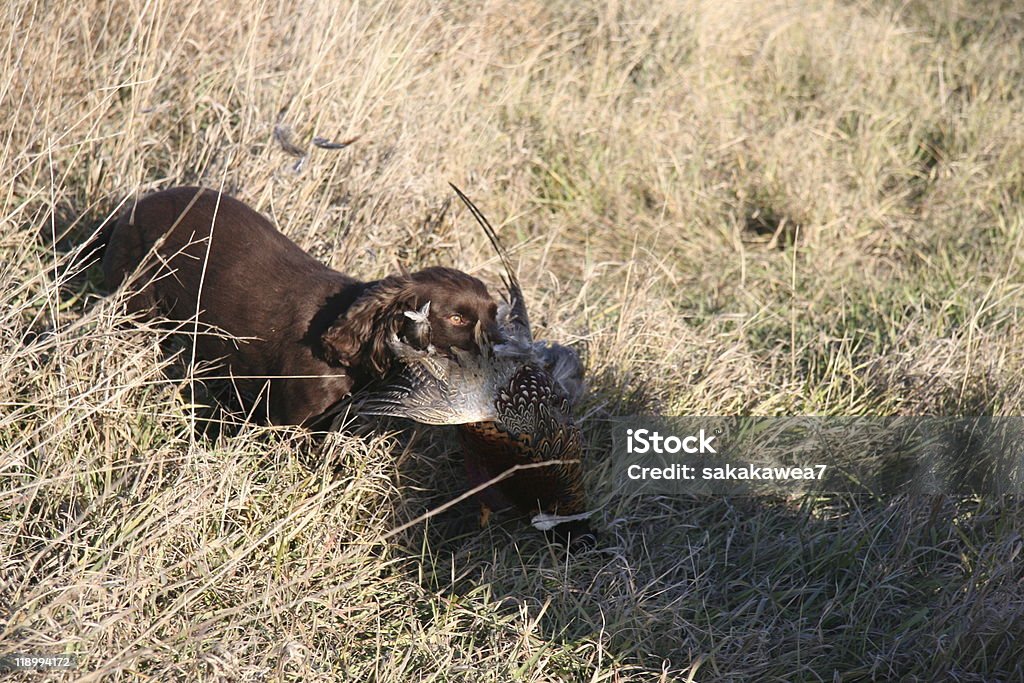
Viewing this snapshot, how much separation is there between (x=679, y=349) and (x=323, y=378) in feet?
4.90

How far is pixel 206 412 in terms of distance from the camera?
355 cm

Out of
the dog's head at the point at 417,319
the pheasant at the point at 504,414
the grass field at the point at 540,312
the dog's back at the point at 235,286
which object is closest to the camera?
the grass field at the point at 540,312

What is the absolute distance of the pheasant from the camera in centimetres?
299

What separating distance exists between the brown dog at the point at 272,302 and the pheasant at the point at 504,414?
72 millimetres

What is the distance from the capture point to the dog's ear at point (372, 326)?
3.12 metres

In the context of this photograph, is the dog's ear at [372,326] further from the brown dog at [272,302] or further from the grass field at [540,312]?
the grass field at [540,312]

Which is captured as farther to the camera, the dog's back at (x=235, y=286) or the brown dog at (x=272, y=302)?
the dog's back at (x=235, y=286)

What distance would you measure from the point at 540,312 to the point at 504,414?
122 cm

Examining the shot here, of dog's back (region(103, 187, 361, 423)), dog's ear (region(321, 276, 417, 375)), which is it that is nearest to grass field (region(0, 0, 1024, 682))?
dog's back (region(103, 187, 361, 423))

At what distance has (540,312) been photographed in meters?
4.16

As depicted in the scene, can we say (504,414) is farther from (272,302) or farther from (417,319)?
(272,302)

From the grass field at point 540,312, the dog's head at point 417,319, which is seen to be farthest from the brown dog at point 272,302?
the grass field at point 540,312

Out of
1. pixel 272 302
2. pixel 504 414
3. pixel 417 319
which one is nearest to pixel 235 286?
pixel 272 302

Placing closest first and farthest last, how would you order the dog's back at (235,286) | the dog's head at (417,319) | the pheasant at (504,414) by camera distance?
the pheasant at (504,414)
the dog's head at (417,319)
the dog's back at (235,286)
